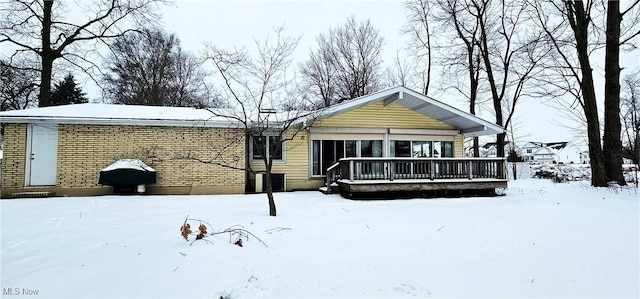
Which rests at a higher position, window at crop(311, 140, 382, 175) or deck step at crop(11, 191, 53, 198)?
window at crop(311, 140, 382, 175)

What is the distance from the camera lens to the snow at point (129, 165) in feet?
30.1

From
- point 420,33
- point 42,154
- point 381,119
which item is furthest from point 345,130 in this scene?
point 420,33

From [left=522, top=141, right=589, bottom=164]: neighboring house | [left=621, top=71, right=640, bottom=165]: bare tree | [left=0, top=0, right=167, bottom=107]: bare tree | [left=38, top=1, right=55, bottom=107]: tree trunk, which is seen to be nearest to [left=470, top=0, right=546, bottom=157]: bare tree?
[left=621, top=71, right=640, bottom=165]: bare tree

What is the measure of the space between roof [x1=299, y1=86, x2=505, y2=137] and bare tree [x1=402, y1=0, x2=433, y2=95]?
11.1 m

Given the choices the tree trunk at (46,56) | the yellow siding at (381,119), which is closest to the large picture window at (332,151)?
the yellow siding at (381,119)

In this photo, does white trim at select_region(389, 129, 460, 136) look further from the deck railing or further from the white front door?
the white front door

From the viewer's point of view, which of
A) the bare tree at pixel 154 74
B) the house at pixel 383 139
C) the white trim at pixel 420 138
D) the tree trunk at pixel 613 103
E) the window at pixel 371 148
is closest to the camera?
the house at pixel 383 139

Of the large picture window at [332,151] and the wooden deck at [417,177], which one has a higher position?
the large picture window at [332,151]

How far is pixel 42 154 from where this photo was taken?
9344 mm

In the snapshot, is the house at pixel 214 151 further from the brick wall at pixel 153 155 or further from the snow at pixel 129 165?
the snow at pixel 129 165

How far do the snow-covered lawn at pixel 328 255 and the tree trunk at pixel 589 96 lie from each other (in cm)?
530

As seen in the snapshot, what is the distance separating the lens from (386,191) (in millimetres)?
9773

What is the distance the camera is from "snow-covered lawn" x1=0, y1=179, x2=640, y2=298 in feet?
9.89

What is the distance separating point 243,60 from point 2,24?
52.0ft
